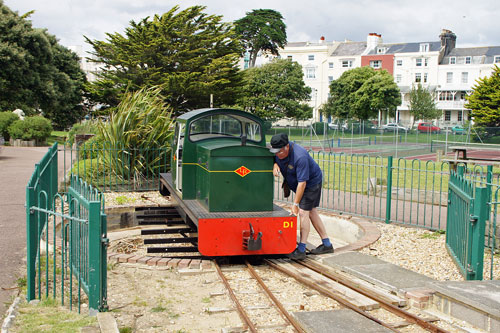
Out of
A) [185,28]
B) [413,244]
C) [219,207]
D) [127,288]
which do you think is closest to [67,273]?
[127,288]

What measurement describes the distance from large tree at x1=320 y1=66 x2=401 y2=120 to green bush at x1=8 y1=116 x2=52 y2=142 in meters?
34.7

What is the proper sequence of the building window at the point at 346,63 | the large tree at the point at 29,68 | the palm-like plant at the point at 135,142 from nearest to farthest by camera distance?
the palm-like plant at the point at 135,142 → the large tree at the point at 29,68 → the building window at the point at 346,63

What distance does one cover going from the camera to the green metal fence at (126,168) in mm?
12734

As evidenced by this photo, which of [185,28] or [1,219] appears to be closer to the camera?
[1,219]

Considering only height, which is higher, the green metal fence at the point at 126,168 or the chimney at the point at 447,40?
the chimney at the point at 447,40

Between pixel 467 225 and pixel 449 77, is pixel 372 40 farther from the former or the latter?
pixel 467 225

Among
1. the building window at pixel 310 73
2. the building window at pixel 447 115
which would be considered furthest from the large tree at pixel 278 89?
the building window at pixel 447 115

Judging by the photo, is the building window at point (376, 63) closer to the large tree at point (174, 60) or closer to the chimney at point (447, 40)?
the chimney at point (447, 40)

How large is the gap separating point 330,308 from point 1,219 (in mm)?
6764

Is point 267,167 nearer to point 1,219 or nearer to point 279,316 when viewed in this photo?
point 279,316

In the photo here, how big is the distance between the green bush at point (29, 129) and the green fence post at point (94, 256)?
2633cm

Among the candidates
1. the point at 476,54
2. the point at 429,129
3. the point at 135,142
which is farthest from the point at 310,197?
the point at 476,54

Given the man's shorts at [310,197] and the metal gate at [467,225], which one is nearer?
the metal gate at [467,225]

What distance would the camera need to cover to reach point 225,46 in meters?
32.8
